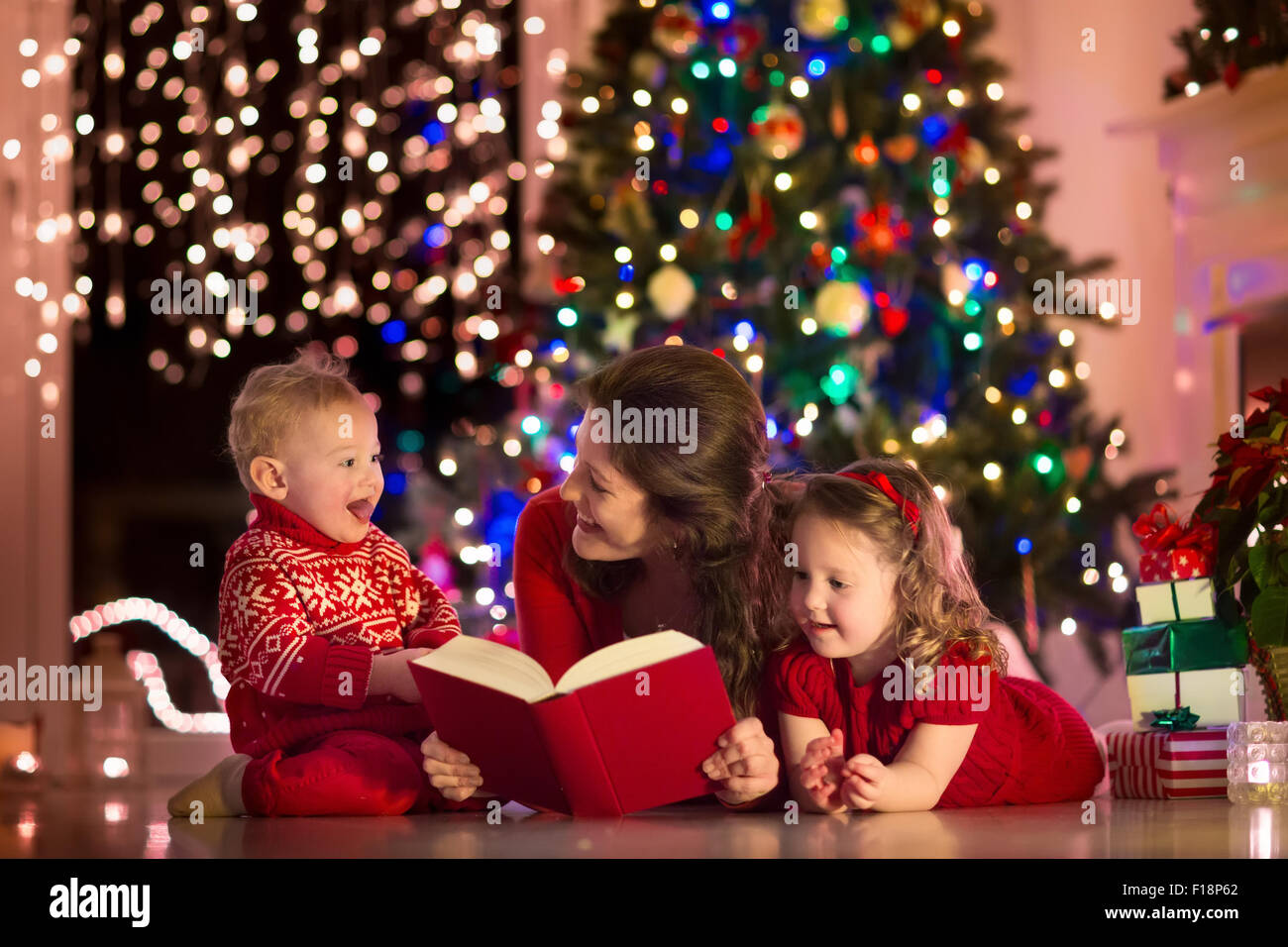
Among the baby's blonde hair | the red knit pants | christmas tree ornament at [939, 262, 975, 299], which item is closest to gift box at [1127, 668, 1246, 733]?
the red knit pants

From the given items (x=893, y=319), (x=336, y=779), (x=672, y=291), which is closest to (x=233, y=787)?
(x=336, y=779)

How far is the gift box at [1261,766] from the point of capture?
5.22 feet

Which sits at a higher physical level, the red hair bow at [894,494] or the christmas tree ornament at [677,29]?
the christmas tree ornament at [677,29]

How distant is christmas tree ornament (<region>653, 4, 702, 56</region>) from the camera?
3041mm

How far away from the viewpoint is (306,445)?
1.69m

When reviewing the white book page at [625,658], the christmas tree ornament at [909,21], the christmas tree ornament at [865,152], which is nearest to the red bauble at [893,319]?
the christmas tree ornament at [865,152]

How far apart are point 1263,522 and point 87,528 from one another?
3.18 metres

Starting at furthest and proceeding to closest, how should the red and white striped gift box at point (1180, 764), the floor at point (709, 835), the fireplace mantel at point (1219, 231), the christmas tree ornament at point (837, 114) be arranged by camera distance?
the fireplace mantel at point (1219, 231)
the christmas tree ornament at point (837, 114)
the red and white striped gift box at point (1180, 764)
the floor at point (709, 835)

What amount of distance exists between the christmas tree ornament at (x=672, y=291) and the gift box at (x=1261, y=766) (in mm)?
1610

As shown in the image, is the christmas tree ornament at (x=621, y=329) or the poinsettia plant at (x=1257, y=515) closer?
the poinsettia plant at (x=1257, y=515)

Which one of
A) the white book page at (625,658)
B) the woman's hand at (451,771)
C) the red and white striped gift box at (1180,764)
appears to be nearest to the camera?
the white book page at (625,658)

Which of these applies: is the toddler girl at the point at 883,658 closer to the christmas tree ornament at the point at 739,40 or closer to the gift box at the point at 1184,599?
the gift box at the point at 1184,599

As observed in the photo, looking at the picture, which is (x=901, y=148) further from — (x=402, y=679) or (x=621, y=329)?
(x=402, y=679)
